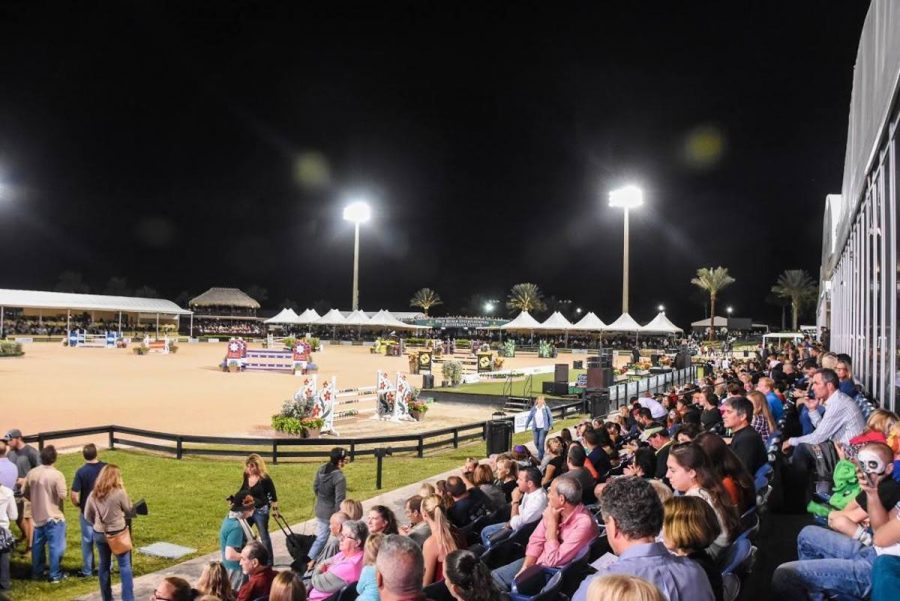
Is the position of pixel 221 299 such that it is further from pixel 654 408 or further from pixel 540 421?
pixel 654 408

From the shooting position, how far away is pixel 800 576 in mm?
3670

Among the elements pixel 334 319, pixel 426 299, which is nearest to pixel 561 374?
pixel 334 319

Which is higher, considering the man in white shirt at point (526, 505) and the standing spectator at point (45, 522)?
the man in white shirt at point (526, 505)

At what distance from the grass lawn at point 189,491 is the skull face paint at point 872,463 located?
7078 mm

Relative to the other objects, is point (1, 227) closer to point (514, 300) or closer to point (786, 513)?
point (514, 300)

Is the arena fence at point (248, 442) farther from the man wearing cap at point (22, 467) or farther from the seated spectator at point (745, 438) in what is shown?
the seated spectator at point (745, 438)

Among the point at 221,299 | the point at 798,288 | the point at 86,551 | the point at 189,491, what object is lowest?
the point at 189,491

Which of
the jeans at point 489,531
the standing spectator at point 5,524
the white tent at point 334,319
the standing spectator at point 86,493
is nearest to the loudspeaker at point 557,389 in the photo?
the jeans at point 489,531

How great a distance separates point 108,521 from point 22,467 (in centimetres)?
340

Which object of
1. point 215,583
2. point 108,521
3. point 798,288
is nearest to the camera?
point 215,583

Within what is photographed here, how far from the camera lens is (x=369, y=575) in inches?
156

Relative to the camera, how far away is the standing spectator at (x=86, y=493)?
22.9 ft

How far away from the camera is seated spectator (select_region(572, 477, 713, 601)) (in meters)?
2.69

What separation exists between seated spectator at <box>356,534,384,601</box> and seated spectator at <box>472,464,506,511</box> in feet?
7.02
